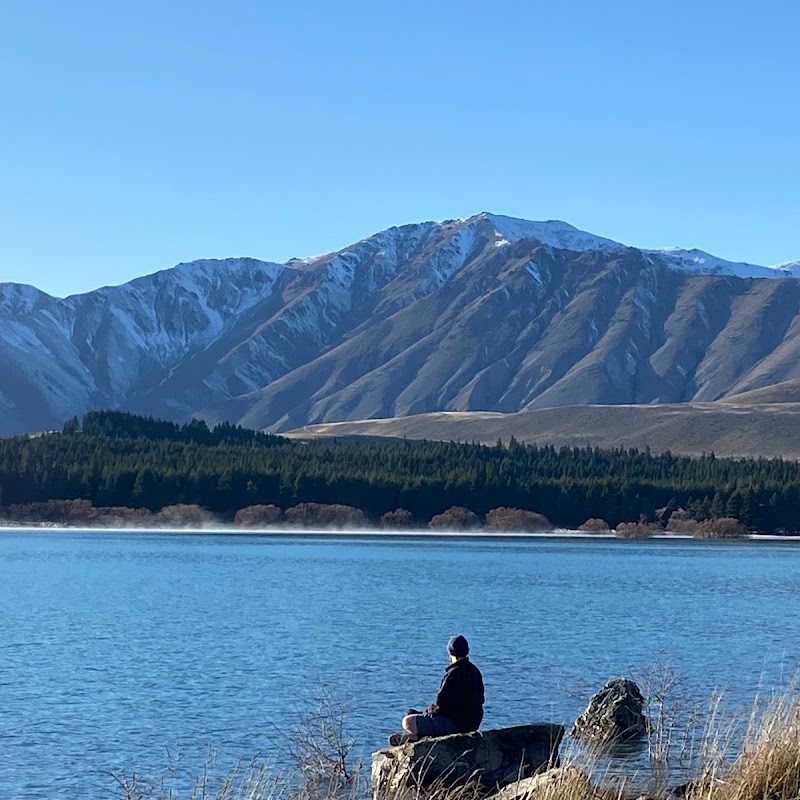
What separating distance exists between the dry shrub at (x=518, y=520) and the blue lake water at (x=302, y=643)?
6324cm

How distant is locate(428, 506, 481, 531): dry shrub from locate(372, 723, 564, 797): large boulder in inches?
5983

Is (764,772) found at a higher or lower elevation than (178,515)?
lower

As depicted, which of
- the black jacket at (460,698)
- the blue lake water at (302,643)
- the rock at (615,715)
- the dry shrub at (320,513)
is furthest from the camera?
the dry shrub at (320,513)

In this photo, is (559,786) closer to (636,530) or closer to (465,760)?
(465,760)

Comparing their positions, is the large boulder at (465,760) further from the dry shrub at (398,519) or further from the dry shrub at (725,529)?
the dry shrub at (398,519)

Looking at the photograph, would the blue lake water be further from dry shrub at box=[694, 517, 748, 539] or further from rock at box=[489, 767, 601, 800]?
dry shrub at box=[694, 517, 748, 539]

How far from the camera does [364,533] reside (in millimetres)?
174500

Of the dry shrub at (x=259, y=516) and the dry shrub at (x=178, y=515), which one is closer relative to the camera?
the dry shrub at (x=178, y=515)

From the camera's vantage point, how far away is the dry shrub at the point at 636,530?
172 m

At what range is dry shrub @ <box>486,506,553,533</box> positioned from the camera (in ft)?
570

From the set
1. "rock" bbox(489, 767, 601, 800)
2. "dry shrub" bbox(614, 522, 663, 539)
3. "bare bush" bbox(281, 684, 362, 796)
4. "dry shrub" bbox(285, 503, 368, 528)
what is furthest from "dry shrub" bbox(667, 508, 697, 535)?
"rock" bbox(489, 767, 601, 800)

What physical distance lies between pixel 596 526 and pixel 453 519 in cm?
1687

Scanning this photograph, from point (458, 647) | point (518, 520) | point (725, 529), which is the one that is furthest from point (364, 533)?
point (458, 647)

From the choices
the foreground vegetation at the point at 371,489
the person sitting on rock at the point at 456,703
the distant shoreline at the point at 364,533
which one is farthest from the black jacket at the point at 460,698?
the foreground vegetation at the point at 371,489
